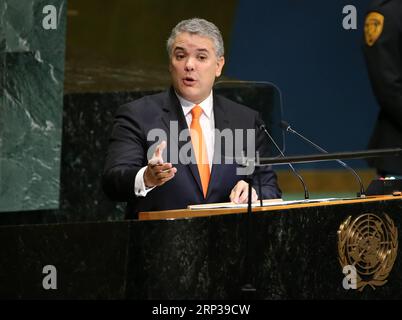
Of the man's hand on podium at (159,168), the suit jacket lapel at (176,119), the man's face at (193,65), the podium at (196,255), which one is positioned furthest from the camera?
the man's face at (193,65)

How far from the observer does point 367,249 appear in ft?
13.0

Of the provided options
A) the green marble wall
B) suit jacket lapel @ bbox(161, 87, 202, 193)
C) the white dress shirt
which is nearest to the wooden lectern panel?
suit jacket lapel @ bbox(161, 87, 202, 193)

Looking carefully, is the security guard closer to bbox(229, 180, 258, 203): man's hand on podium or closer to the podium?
bbox(229, 180, 258, 203): man's hand on podium

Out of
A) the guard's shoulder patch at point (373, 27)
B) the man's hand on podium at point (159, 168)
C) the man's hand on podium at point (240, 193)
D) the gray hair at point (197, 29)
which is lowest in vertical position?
the man's hand on podium at point (240, 193)

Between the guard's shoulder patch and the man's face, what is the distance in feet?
4.49

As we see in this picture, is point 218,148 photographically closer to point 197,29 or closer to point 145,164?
point 145,164

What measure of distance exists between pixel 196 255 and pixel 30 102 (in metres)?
2.49

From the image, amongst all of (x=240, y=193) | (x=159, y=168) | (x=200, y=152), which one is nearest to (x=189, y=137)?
(x=200, y=152)

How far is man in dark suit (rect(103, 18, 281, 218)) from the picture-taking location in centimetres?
441

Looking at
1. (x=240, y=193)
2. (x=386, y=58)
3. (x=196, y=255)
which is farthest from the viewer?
(x=386, y=58)

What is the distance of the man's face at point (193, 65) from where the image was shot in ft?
14.9

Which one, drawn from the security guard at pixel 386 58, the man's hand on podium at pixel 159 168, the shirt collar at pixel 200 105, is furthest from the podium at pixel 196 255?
the security guard at pixel 386 58

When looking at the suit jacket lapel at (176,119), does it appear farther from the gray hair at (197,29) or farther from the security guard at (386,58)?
the security guard at (386,58)

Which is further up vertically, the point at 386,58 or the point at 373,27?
the point at 373,27
